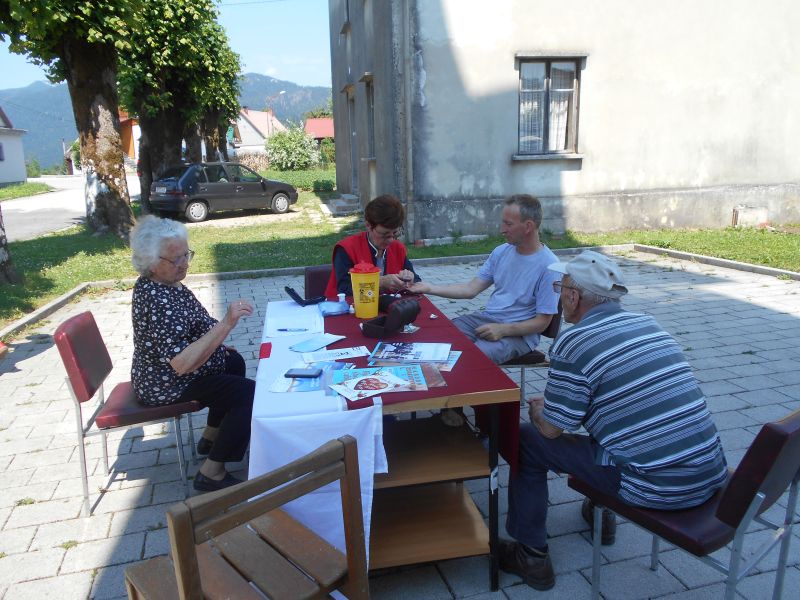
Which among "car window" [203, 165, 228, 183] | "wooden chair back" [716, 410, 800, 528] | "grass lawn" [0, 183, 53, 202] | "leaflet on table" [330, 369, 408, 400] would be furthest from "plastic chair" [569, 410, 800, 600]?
"grass lawn" [0, 183, 53, 202]

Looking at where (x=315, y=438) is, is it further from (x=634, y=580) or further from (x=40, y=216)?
(x=40, y=216)

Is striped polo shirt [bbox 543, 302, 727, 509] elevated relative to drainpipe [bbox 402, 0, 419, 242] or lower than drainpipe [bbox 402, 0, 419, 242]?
lower

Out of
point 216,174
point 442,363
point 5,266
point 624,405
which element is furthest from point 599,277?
point 216,174

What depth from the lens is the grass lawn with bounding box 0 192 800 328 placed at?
8.74 metres

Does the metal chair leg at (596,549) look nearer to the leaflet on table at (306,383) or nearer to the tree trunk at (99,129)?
the leaflet on table at (306,383)

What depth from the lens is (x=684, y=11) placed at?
11.2 m

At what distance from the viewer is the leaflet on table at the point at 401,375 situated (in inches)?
99.6

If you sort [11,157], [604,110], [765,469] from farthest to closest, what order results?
[11,157]
[604,110]
[765,469]

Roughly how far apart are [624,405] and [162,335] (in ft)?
7.12

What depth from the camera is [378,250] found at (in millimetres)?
4191

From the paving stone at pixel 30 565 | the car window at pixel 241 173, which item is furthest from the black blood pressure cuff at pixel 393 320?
the car window at pixel 241 173

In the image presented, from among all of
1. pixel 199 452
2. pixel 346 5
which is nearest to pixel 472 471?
pixel 199 452

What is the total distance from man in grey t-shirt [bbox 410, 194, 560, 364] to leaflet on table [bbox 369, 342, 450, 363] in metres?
0.90

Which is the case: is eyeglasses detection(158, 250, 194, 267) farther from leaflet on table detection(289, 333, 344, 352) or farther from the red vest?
the red vest
